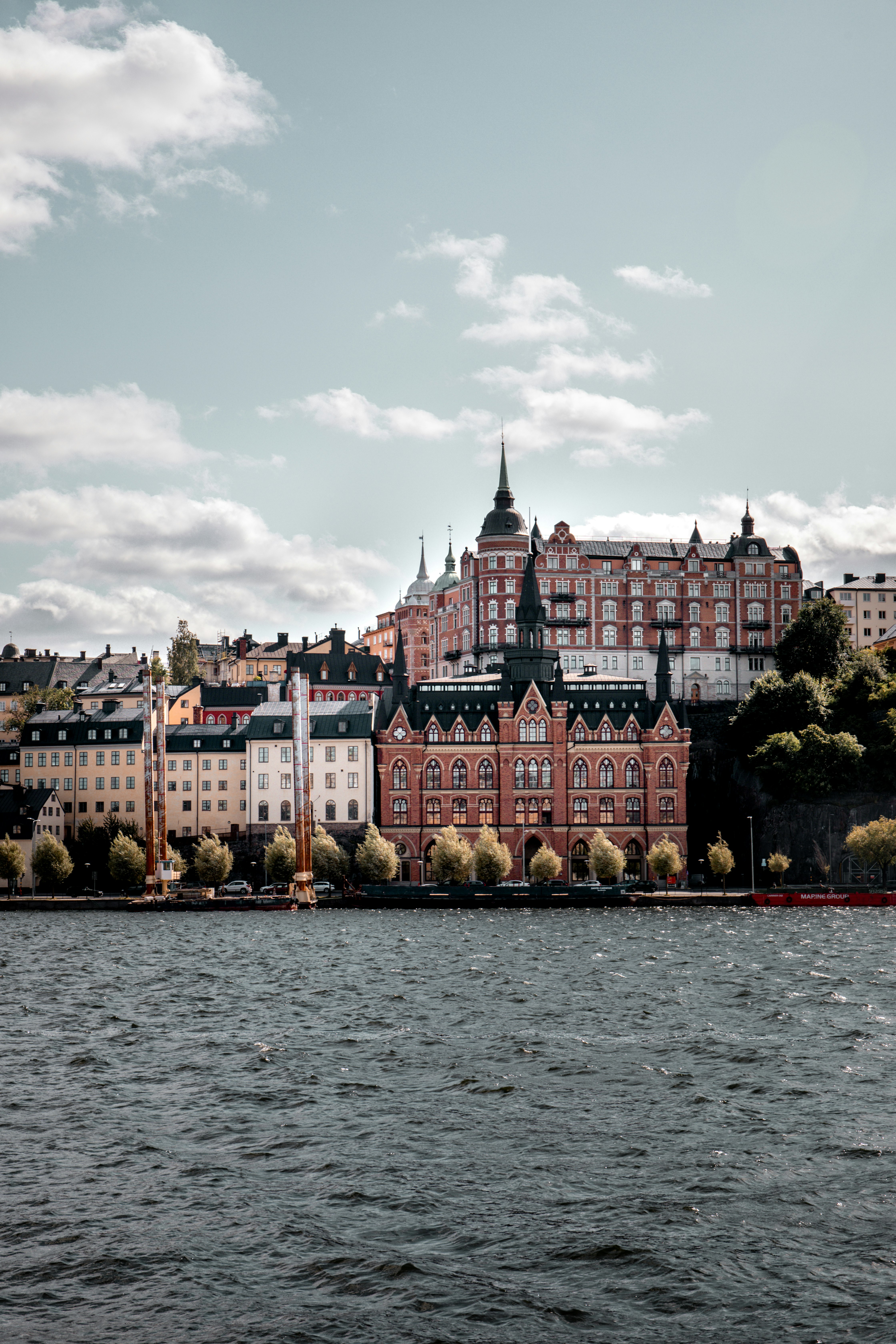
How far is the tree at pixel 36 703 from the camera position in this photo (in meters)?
181

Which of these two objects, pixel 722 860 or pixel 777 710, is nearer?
pixel 722 860

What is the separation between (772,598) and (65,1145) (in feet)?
489

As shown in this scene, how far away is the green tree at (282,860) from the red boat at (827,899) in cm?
4212

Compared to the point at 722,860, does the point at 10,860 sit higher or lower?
higher

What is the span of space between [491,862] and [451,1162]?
317 ft

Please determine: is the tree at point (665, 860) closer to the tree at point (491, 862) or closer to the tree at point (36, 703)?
the tree at point (491, 862)

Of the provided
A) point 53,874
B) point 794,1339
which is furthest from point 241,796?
point 794,1339

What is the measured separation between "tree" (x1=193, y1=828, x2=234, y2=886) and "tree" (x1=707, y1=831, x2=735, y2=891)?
45929mm

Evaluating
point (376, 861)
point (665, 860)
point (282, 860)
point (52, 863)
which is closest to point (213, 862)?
point (282, 860)

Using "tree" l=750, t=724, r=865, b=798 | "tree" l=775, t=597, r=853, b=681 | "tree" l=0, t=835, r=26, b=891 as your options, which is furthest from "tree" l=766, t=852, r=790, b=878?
"tree" l=0, t=835, r=26, b=891

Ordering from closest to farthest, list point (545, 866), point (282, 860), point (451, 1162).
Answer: point (451, 1162), point (282, 860), point (545, 866)

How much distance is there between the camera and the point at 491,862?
126 m

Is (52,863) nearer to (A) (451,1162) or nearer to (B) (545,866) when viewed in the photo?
(B) (545,866)

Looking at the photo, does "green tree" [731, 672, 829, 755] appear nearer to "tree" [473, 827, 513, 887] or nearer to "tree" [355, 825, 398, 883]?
"tree" [473, 827, 513, 887]
